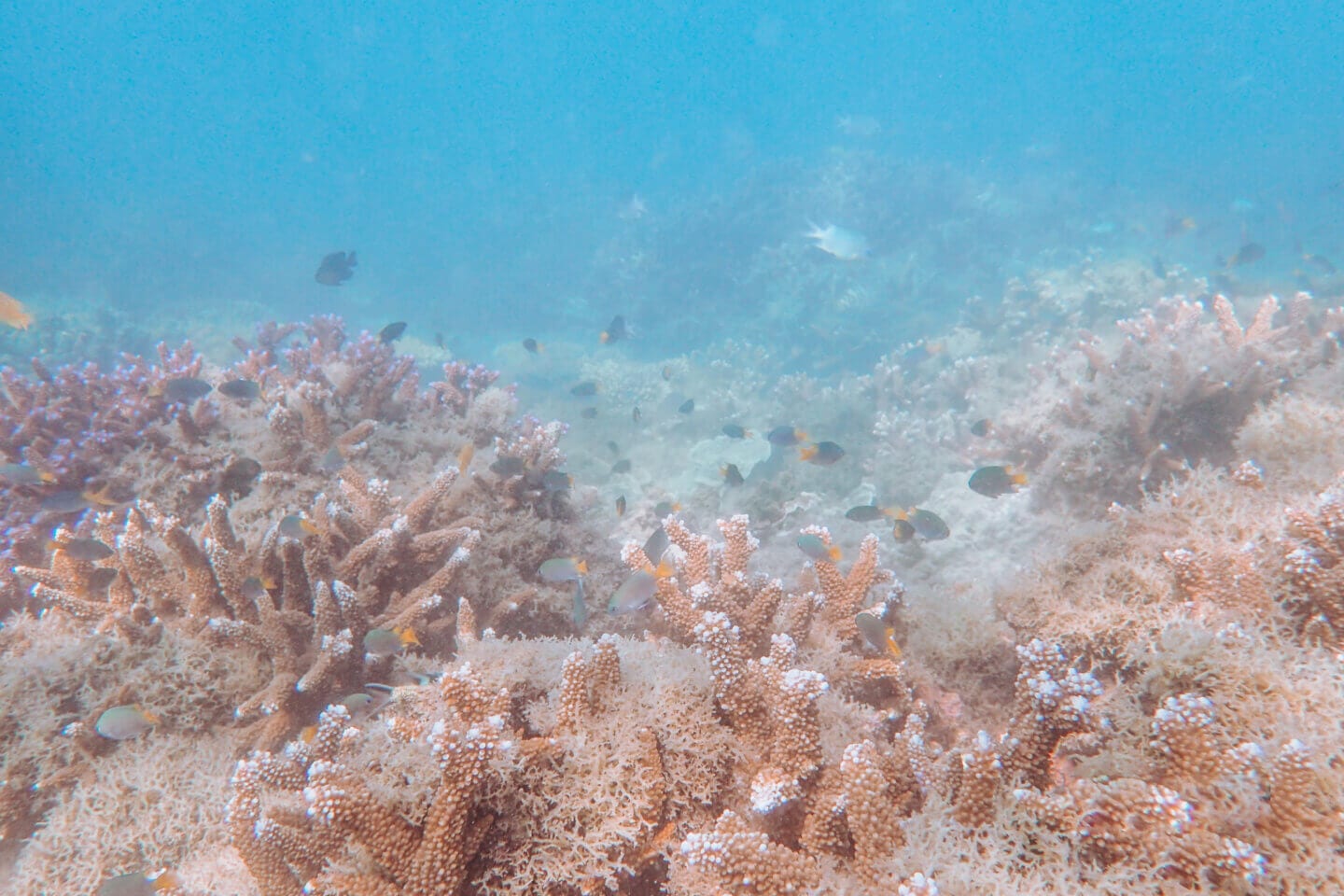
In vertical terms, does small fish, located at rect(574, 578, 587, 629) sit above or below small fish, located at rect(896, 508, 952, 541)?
below

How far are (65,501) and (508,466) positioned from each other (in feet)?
11.2

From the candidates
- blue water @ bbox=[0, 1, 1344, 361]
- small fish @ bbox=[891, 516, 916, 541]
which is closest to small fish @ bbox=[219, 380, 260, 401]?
small fish @ bbox=[891, 516, 916, 541]

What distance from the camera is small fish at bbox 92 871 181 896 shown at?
224cm

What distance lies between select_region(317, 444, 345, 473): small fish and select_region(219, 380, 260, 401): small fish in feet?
3.89

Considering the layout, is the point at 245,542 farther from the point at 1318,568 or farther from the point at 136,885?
the point at 1318,568

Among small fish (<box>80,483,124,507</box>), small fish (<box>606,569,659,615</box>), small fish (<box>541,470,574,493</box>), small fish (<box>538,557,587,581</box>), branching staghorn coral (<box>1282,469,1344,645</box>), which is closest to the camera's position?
branching staghorn coral (<box>1282,469,1344,645</box>)

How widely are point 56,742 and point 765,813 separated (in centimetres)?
354

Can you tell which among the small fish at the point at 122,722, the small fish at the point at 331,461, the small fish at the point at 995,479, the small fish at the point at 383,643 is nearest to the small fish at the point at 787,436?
the small fish at the point at 995,479

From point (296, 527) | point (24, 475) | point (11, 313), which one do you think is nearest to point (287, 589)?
point (296, 527)

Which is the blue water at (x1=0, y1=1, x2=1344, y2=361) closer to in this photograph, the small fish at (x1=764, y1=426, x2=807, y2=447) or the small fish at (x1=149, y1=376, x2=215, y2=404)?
the small fish at (x1=764, y1=426, x2=807, y2=447)

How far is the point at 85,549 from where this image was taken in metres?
→ 3.70

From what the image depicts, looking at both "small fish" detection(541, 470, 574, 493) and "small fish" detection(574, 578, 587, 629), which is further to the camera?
"small fish" detection(541, 470, 574, 493)

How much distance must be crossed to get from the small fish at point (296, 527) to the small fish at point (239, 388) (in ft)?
7.49

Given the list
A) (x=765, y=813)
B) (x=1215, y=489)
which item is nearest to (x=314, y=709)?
(x=765, y=813)
